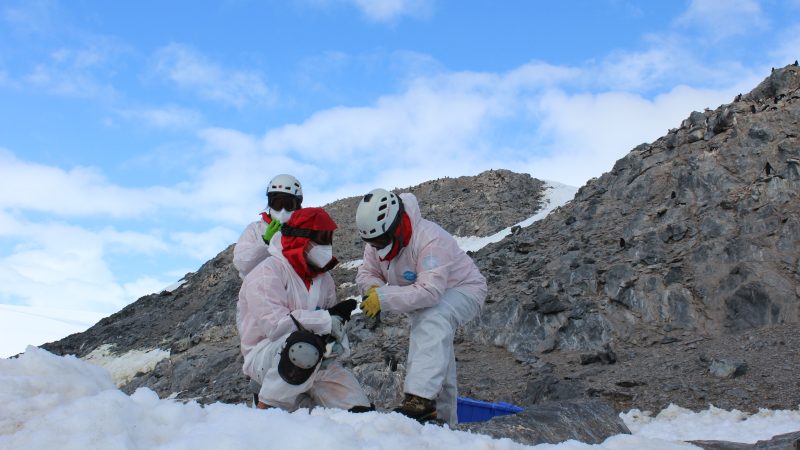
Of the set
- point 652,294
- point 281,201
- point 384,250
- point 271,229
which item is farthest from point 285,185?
point 652,294

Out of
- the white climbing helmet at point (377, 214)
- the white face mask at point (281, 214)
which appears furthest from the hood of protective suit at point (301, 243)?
the white face mask at point (281, 214)

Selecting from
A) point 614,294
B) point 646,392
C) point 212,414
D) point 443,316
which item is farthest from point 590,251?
point 212,414

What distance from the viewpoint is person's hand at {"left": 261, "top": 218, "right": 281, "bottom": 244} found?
7.59 metres

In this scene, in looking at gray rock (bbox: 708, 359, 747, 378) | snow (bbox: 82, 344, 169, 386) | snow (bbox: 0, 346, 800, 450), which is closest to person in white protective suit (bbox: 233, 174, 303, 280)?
snow (bbox: 0, 346, 800, 450)

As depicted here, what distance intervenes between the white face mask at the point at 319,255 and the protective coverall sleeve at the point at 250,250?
3.79 feet

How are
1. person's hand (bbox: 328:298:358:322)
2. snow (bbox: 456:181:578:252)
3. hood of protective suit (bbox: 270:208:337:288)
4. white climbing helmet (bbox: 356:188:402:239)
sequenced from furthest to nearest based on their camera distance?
snow (bbox: 456:181:578:252) → white climbing helmet (bbox: 356:188:402:239) → hood of protective suit (bbox: 270:208:337:288) → person's hand (bbox: 328:298:358:322)

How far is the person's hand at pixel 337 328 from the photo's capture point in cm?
612

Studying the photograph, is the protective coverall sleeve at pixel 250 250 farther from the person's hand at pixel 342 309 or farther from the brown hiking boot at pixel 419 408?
the brown hiking boot at pixel 419 408

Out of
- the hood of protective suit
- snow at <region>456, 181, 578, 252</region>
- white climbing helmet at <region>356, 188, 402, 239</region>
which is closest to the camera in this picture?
the hood of protective suit

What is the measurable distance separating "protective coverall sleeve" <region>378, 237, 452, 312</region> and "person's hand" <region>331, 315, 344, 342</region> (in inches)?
17.3

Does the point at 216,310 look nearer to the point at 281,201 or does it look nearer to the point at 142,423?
the point at 281,201

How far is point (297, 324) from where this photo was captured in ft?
19.9

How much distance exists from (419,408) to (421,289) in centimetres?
104

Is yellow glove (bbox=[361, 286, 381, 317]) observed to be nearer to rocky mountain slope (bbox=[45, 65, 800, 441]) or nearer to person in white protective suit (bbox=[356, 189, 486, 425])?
person in white protective suit (bbox=[356, 189, 486, 425])
